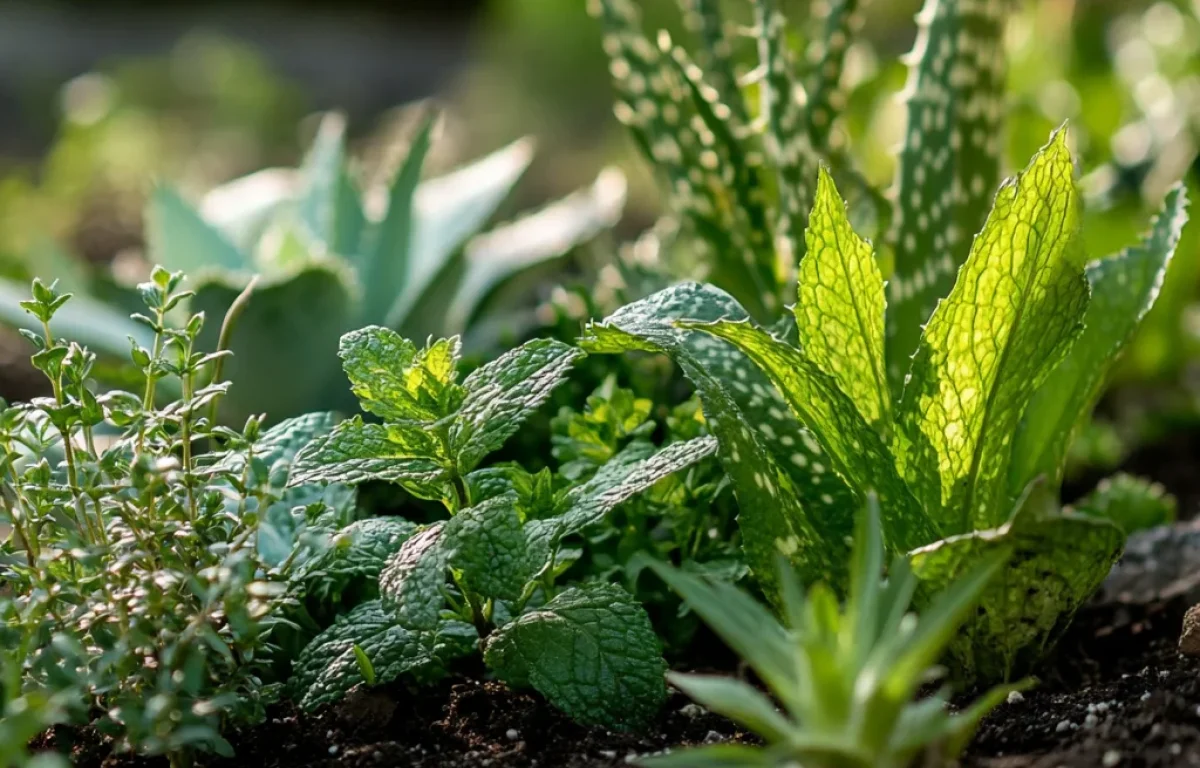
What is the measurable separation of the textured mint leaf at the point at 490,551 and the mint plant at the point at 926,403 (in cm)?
19

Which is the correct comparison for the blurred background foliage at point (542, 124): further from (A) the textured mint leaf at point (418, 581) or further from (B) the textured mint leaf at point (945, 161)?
(A) the textured mint leaf at point (418, 581)

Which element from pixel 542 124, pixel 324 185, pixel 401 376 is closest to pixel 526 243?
pixel 324 185

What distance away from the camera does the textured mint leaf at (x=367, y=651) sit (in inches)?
45.1

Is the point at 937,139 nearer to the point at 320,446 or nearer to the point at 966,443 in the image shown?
the point at 966,443

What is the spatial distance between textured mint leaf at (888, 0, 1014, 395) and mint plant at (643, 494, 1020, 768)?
734mm

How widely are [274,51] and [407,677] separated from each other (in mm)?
6557

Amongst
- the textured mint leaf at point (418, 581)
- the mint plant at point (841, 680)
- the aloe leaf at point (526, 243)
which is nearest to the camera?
the mint plant at point (841, 680)

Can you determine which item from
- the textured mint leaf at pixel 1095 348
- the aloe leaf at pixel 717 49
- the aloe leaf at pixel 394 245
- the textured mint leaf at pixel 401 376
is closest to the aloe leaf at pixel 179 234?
the aloe leaf at pixel 394 245

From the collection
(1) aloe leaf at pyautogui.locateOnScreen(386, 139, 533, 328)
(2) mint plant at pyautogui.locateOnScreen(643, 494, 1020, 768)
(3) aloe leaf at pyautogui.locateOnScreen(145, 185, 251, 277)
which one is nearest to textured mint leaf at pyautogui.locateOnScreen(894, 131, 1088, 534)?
(2) mint plant at pyautogui.locateOnScreen(643, 494, 1020, 768)

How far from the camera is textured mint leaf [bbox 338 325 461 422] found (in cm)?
116

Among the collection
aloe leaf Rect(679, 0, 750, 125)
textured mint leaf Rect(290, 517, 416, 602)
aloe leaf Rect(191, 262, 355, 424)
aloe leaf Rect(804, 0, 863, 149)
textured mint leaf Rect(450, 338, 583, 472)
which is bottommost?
textured mint leaf Rect(290, 517, 416, 602)

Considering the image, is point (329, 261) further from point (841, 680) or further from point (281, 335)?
point (841, 680)

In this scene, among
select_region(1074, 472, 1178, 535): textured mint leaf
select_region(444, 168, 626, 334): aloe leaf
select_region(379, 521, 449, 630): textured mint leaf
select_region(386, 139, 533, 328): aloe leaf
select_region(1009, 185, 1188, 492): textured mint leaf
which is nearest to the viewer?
select_region(379, 521, 449, 630): textured mint leaf

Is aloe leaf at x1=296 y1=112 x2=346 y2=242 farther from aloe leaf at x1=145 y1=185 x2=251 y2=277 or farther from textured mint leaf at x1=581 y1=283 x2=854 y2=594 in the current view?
textured mint leaf at x1=581 y1=283 x2=854 y2=594
